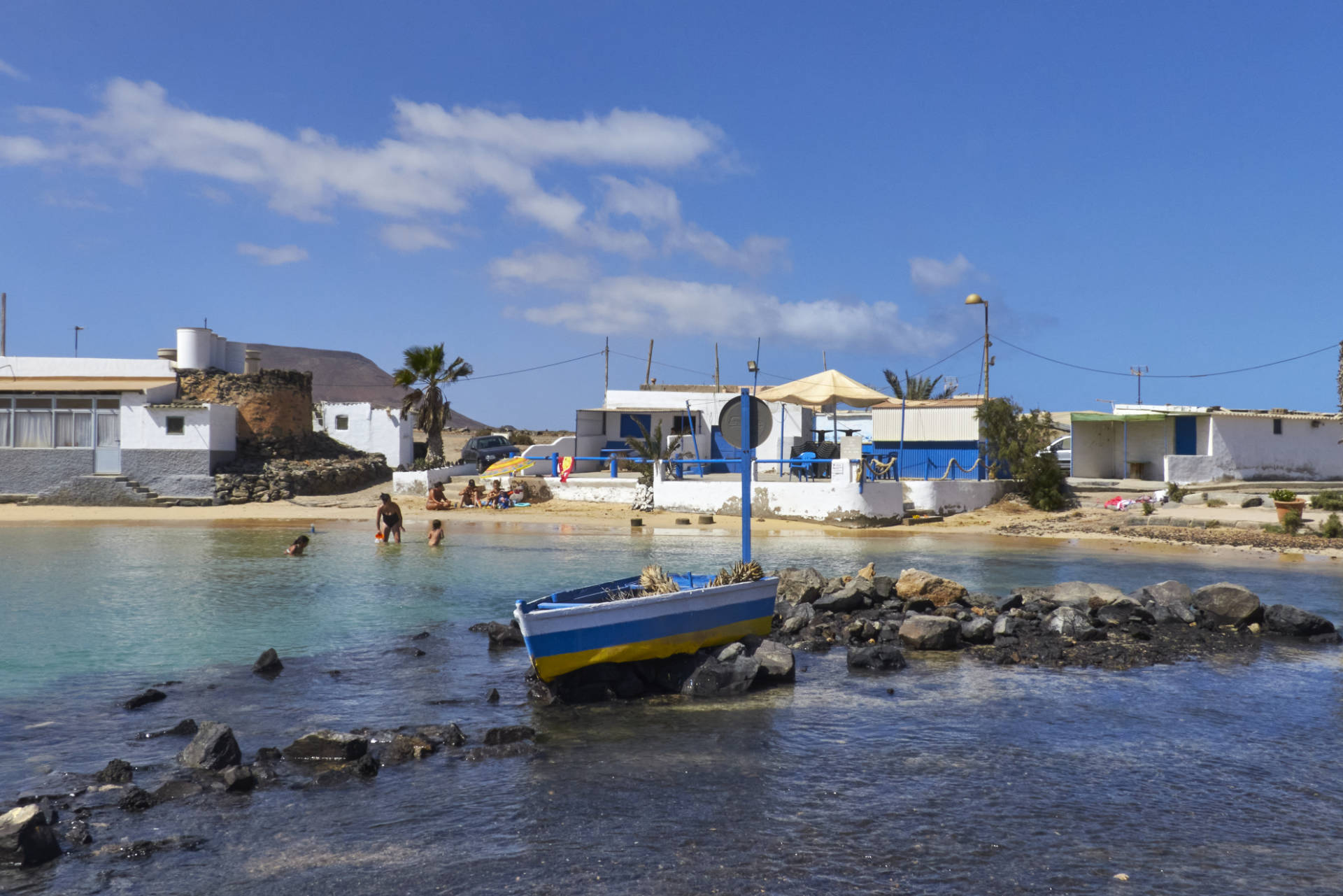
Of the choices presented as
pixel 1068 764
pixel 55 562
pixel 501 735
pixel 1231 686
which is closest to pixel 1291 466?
pixel 1231 686

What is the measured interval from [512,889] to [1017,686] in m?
7.51

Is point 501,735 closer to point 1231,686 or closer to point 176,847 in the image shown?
point 176,847

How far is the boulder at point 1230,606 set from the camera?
15.5 m

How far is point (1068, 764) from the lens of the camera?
9164 mm

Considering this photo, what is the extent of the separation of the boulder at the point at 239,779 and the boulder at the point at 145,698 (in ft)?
10.9

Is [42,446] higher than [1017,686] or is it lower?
higher

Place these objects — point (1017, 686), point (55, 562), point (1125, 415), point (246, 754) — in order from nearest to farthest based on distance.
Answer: point (246, 754) → point (1017, 686) → point (55, 562) → point (1125, 415)

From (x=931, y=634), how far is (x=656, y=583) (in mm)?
4243

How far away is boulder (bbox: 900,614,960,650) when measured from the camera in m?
14.0

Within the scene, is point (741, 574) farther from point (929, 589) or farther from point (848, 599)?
point (929, 589)

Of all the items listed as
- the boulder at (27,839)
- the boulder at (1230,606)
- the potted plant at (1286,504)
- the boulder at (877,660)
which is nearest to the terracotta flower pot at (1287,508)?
the potted plant at (1286,504)

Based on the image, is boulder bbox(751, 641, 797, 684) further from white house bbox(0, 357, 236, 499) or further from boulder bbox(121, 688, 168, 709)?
white house bbox(0, 357, 236, 499)

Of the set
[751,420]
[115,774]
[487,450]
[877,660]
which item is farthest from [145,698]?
[487,450]

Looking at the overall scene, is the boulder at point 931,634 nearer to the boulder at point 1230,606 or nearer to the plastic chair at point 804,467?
the boulder at point 1230,606
